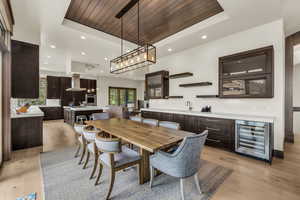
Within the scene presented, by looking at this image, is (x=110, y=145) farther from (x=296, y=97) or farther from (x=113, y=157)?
(x=296, y=97)

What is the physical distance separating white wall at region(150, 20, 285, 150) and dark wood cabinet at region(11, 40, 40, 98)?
404 cm

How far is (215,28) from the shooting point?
3.13m

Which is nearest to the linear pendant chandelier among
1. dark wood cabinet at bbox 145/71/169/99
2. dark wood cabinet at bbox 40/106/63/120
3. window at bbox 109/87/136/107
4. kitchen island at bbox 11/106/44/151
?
dark wood cabinet at bbox 145/71/169/99

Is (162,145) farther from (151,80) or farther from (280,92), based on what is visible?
(151,80)

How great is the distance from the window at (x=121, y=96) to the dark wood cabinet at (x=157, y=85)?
16.4 feet

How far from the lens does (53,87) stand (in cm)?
786

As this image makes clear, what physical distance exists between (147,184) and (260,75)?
126 inches

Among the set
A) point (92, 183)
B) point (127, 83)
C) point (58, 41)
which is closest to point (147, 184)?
point (92, 183)

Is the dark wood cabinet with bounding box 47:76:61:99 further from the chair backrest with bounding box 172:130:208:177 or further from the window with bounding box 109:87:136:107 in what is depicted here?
the chair backrest with bounding box 172:130:208:177

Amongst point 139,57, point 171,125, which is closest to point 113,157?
point 171,125

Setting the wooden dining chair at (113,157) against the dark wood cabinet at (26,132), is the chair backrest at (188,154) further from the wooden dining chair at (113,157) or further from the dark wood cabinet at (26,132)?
the dark wood cabinet at (26,132)

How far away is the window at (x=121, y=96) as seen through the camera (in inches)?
402

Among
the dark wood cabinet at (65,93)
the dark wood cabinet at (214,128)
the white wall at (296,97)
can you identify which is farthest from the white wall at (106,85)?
the white wall at (296,97)

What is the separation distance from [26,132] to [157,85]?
416 cm
